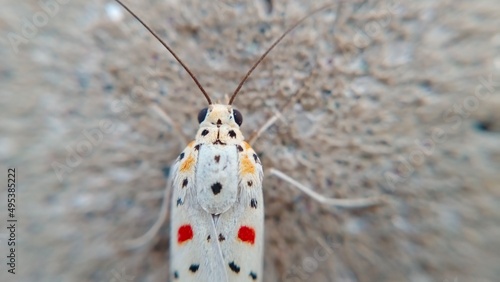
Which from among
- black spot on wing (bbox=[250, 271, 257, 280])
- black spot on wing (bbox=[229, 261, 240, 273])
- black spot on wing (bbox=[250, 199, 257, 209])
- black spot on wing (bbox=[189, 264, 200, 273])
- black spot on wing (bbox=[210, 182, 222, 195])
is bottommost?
black spot on wing (bbox=[250, 271, 257, 280])

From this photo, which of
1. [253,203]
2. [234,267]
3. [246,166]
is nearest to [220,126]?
[246,166]

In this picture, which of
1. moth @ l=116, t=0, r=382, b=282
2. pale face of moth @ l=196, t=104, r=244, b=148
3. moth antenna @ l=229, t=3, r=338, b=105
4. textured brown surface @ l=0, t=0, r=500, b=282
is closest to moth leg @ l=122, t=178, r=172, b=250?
textured brown surface @ l=0, t=0, r=500, b=282

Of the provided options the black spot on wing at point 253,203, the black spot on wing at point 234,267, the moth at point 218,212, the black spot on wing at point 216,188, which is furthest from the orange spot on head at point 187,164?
the black spot on wing at point 234,267

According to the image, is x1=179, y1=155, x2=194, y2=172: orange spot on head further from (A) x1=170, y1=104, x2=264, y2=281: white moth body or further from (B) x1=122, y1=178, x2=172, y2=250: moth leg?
(B) x1=122, y1=178, x2=172, y2=250: moth leg

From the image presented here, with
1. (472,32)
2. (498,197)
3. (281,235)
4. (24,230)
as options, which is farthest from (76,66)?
(498,197)

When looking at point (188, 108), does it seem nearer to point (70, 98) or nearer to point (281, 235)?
point (70, 98)

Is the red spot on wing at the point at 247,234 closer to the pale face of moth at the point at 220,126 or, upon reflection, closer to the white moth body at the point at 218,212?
the white moth body at the point at 218,212

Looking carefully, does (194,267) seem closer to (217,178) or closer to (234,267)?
(234,267)
